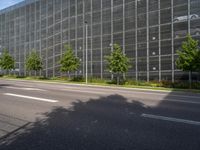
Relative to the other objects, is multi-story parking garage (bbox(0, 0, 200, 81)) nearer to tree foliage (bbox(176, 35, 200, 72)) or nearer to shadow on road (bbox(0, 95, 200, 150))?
tree foliage (bbox(176, 35, 200, 72))

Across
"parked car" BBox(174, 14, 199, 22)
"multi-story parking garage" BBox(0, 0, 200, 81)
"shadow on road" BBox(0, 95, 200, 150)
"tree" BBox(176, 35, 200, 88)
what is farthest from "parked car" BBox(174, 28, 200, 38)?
"shadow on road" BBox(0, 95, 200, 150)

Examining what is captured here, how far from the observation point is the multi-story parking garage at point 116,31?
109ft

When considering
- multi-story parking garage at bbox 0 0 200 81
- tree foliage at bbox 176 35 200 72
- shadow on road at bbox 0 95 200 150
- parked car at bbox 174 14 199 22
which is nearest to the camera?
shadow on road at bbox 0 95 200 150

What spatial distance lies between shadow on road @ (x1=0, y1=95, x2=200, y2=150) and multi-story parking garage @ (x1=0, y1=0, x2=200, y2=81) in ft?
86.8

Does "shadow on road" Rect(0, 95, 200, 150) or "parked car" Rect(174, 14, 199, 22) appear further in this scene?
"parked car" Rect(174, 14, 199, 22)

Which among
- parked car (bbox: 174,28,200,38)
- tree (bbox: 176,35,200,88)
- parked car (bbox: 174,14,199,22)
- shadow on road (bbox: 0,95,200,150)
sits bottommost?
shadow on road (bbox: 0,95,200,150)

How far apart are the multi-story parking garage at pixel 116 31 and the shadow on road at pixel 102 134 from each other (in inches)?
1042

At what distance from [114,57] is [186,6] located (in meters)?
12.2

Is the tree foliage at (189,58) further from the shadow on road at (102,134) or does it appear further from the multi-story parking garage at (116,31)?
the shadow on road at (102,134)

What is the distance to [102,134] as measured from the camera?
20.8 ft

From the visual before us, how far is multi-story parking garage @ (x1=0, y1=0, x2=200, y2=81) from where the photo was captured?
3328cm

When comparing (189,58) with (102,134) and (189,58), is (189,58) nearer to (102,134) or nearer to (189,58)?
(189,58)

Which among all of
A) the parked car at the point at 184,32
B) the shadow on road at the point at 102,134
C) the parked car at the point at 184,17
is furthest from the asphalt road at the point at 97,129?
the parked car at the point at 184,17

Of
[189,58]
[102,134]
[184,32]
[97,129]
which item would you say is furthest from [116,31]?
[102,134]
